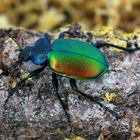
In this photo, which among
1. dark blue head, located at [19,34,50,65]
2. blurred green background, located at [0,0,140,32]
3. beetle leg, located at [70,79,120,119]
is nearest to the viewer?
beetle leg, located at [70,79,120,119]

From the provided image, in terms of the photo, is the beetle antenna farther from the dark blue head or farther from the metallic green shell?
the metallic green shell

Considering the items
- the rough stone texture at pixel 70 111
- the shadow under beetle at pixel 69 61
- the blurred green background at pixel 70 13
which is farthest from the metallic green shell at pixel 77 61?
the blurred green background at pixel 70 13

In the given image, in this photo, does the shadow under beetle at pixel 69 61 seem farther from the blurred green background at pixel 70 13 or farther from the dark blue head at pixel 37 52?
the blurred green background at pixel 70 13

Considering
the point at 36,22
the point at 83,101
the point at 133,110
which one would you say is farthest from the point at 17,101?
the point at 36,22

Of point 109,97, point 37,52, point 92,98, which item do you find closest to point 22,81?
point 37,52

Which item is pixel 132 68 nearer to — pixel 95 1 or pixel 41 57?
pixel 41 57

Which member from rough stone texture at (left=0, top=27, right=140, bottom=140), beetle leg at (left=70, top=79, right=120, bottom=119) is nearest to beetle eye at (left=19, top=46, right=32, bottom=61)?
rough stone texture at (left=0, top=27, right=140, bottom=140)
